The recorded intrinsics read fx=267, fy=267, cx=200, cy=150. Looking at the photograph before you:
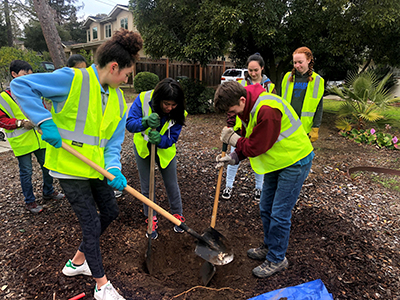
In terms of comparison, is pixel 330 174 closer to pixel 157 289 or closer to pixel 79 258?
pixel 157 289

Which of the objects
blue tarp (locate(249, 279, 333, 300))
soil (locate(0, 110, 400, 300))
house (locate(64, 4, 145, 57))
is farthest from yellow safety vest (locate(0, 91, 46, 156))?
house (locate(64, 4, 145, 57))

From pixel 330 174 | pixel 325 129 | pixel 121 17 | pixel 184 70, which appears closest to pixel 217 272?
pixel 330 174

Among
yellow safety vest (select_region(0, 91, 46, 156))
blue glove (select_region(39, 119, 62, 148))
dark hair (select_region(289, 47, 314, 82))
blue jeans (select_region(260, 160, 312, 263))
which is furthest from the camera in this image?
dark hair (select_region(289, 47, 314, 82))

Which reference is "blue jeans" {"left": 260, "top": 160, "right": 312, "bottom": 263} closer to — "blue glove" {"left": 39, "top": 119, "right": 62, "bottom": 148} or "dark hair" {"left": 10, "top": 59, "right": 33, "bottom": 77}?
"blue glove" {"left": 39, "top": 119, "right": 62, "bottom": 148}

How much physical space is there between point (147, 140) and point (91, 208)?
35.3 inches

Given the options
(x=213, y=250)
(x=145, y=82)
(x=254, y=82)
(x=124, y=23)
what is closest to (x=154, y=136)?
(x=213, y=250)

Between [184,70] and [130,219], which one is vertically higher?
[184,70]

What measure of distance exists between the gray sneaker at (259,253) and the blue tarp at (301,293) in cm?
54

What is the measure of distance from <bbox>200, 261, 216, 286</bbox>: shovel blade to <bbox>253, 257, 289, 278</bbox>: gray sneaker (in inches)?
15.8

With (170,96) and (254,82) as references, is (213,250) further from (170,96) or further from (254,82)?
(254,82)

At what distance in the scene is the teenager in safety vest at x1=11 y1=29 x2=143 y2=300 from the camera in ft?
5.53

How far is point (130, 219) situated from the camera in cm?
330

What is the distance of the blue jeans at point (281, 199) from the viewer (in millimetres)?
2277

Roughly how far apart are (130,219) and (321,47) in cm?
829
